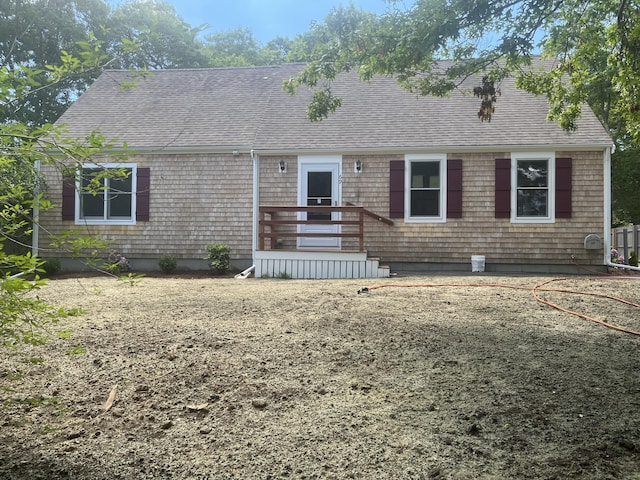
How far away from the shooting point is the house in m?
10.3

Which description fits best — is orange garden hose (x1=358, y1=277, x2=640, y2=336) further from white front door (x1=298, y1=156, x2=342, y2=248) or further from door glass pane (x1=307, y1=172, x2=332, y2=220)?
door glass pane (x1=307, y1=172, x2=332, y2=220)

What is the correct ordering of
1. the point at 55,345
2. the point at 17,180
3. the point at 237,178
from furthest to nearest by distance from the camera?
the point at 237,178 < the point at 55,345 < the point at 17,180

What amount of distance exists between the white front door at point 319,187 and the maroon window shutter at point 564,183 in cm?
469

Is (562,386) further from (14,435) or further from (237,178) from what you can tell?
(237,178)

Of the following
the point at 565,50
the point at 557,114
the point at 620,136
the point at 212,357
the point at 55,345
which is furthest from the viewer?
the point at 620,136

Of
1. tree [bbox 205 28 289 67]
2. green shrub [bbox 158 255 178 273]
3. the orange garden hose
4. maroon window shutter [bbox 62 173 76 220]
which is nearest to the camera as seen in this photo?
the orange garden hose

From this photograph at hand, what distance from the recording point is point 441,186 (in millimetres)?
10719

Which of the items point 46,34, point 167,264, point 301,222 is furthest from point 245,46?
point 301,222

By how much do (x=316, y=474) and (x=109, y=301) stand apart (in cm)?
443

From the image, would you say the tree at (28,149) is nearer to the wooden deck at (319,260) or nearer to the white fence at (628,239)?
the wooden deck at (319,260)

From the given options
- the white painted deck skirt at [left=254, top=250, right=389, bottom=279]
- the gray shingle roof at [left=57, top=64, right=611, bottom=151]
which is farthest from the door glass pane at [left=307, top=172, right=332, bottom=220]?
the white painted deck skirt at [left=254, top=250, right=389, bottom=279]

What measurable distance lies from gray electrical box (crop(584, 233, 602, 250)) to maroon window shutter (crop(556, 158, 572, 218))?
675 millimetres

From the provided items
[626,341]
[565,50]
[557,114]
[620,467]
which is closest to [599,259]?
[557,114]

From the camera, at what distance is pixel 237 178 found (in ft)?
37.0
